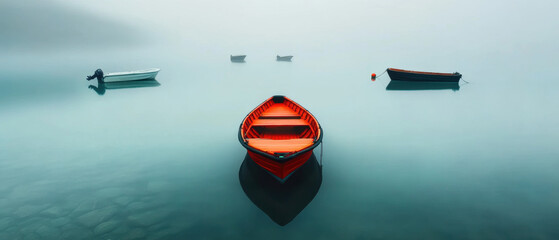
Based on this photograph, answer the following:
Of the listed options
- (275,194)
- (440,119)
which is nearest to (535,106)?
(440,119)

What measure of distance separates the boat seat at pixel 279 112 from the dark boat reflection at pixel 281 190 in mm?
4077

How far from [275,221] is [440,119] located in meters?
19.6

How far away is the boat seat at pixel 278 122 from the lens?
538 inches

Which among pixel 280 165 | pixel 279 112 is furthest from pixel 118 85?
pixel 280 165

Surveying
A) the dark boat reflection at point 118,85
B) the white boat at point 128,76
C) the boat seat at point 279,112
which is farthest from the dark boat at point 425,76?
the white boat at point 128,76

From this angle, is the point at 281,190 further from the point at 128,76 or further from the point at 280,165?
the point at 128,76

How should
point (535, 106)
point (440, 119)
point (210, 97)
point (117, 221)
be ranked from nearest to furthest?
point (117, 221) < point (440, 119) < point (535, 106) < point (210, 97)

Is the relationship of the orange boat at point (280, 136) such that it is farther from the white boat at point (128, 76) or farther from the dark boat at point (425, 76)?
the white boat at point (128, 76)

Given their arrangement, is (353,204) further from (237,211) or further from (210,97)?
(210,97)

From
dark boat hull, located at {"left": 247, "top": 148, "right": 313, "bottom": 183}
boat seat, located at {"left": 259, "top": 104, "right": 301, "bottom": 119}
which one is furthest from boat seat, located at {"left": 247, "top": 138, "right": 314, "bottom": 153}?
boat seat, located at {"left": 259, "top": 104, "right": 301, "bottom": 119}

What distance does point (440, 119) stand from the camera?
2130 cm

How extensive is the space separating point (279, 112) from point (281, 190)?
7428 mm

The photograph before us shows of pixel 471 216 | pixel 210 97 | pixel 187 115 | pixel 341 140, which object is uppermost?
pixel 210 97

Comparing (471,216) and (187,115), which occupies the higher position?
(187,115)
